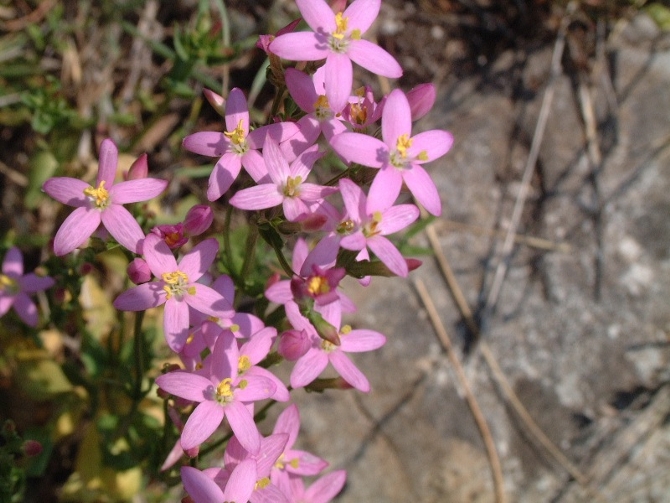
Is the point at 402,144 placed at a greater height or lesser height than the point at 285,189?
greater

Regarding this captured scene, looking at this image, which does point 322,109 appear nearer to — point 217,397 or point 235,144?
point 235,144

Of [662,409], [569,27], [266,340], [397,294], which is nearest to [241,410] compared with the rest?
[266,340]

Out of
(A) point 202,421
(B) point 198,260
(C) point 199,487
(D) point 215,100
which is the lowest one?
(C) point 199,487

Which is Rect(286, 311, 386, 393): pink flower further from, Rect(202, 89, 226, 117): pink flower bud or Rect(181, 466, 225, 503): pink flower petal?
Rect(202, 89, 226, 117): pink flower bud

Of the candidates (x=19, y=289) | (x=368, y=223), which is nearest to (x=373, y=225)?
(x=368, y=223)

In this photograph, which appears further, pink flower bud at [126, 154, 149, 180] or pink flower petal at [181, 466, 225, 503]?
pink flower bud at [126, 154, 149, 180]

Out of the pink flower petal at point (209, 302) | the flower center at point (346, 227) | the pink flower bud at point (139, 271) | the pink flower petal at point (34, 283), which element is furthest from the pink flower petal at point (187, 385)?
the pink flower petal at point (34, 283)

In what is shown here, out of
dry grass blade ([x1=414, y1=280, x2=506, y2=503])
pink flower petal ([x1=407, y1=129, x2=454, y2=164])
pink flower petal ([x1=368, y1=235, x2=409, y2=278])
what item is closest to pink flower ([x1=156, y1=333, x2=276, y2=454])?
pink flower petal ([x1=368, y1=235, x2=409, y2=278])
